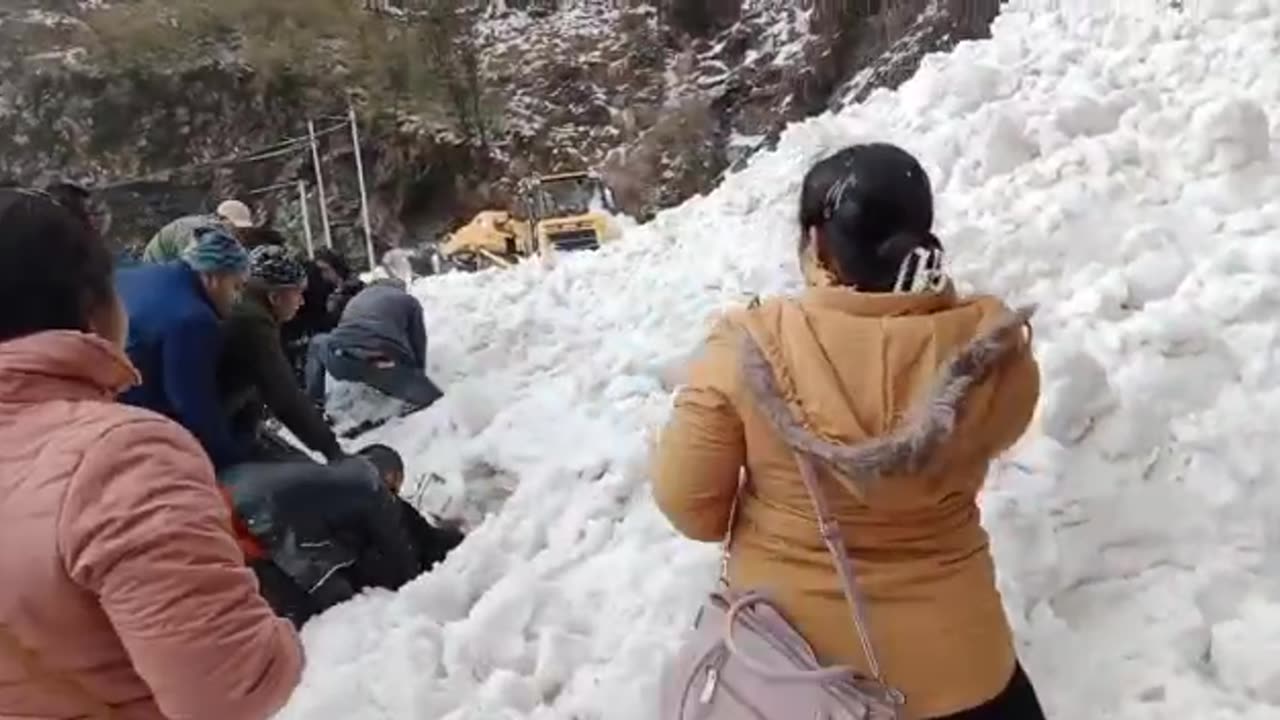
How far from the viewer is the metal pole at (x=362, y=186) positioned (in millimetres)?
21094

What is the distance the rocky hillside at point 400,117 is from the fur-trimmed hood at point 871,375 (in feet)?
64.9

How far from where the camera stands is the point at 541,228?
14312 mm

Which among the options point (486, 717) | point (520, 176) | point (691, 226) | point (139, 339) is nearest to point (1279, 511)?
point (486, 717)

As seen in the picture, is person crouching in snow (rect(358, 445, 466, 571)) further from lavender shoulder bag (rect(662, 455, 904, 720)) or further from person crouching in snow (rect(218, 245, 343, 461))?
lavender shoulder bag (rect(662, 455, 904, 720))

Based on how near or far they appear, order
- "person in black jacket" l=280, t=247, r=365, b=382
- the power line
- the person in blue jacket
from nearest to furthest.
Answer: the person in blue jacket, "person in black jacket" l=280, t=247, r=365, b=382, the power line

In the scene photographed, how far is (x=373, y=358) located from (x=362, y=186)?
16857mm

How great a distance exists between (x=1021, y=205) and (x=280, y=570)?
2921 mm

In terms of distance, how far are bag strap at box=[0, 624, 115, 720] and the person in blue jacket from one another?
2305 millimetres

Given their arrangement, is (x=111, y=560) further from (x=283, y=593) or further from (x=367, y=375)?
(x=367, y=375)

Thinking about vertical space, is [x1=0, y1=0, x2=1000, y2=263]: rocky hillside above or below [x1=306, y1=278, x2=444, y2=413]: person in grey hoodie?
below

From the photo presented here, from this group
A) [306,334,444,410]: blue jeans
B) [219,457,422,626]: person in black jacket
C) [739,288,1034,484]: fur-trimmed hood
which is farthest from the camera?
[306,334,444,410]: blue jeans

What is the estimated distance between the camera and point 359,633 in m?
3.99

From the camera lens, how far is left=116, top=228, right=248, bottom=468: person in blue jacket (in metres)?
3.89

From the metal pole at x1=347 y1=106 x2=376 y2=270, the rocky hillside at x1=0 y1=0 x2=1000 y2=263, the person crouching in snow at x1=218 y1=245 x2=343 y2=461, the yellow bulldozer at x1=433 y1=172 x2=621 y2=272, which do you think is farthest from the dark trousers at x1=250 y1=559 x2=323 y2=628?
the rocky hillside at x1=0 y1=0 x2=1000 y2=263
